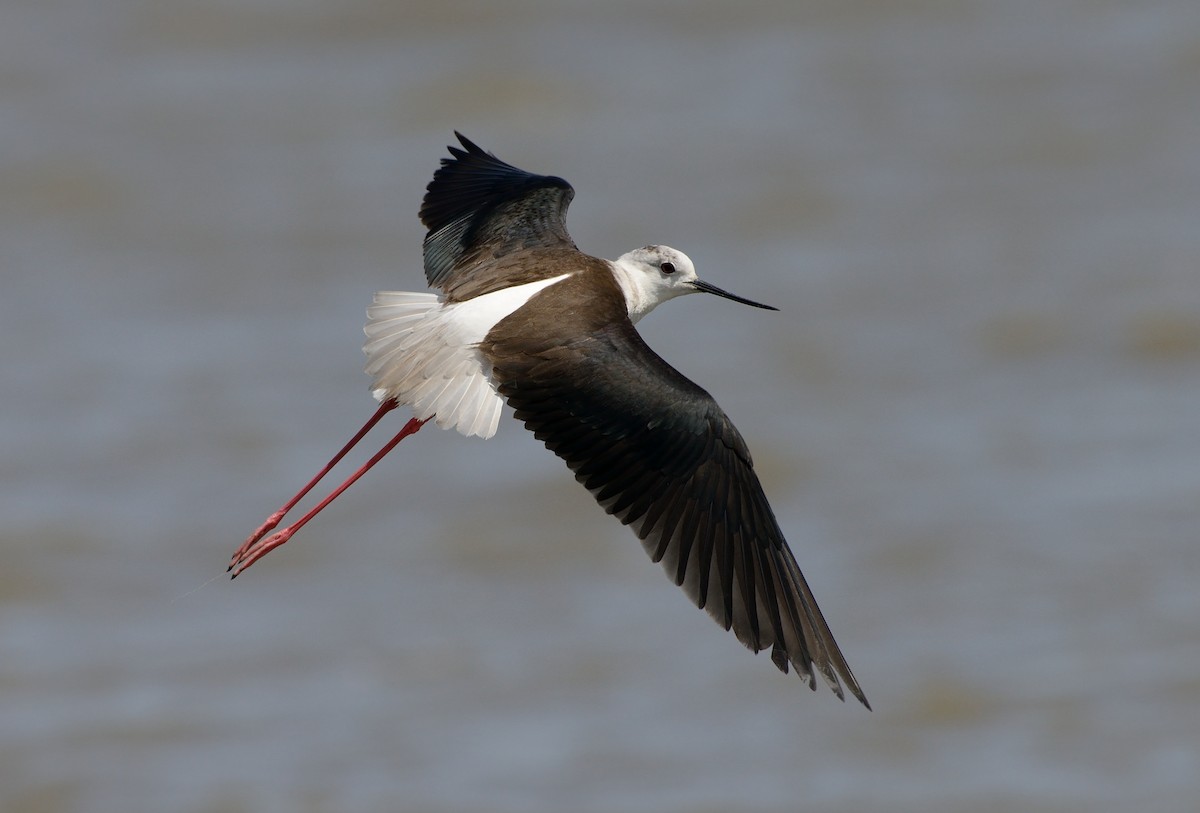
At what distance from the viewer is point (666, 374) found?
548 cm

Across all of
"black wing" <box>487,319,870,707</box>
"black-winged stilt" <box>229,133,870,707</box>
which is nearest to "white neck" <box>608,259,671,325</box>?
"black-winged stilt" <box>229,133,870,707</box>

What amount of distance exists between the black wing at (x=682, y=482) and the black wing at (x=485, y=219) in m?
0.99

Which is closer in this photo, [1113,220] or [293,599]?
[293,599]

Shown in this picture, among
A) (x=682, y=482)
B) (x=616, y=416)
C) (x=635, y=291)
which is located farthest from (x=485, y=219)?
(x=682, y=482)

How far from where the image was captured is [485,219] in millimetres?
6582

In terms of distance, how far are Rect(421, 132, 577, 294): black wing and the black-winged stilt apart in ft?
0.94

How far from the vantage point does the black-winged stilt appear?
5.36 m

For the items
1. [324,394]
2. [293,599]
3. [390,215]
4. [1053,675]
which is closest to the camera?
[1053,675]

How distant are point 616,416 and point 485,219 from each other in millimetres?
1415

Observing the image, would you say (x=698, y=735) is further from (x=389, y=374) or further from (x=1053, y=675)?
(x=389, y=374)

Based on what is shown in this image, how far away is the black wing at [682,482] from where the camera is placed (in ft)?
17.6

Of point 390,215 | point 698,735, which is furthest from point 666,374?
point 390,215

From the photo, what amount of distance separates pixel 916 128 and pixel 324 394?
18.8 feet

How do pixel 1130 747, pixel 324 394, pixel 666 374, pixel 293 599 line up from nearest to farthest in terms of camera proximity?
pixel 666 374, pixel 1130 747, pixel 293 599, pixel 324 394
